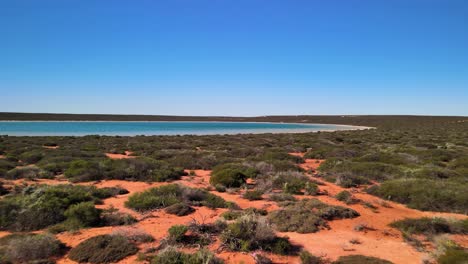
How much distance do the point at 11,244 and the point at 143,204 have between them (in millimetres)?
3628

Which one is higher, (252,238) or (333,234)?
(252,238)

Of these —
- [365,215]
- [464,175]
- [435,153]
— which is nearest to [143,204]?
[365,215]

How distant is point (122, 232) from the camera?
631cm

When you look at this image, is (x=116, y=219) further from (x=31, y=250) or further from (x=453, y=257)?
(x=453, y=257)

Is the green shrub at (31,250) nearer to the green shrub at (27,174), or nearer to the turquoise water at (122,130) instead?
the green shrub at (27,174)

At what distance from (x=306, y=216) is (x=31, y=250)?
270 inches

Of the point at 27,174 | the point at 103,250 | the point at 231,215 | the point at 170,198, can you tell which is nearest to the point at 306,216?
the point at 231,215

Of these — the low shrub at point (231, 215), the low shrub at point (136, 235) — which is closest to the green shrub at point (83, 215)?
the low shrub at point (136, 235)

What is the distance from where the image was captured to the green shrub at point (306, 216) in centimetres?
723

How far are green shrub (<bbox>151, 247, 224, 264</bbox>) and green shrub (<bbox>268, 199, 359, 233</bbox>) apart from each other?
272 cm

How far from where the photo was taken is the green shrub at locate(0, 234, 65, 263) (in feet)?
17.2

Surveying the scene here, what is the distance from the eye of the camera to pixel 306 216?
7.84 metres

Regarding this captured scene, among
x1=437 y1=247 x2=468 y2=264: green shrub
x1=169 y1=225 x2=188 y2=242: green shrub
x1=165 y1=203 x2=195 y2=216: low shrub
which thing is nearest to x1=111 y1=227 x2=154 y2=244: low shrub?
x1=169 y1=225 x2=188 y2=242: green shrub

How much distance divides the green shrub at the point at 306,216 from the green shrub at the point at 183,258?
8.93 feet
